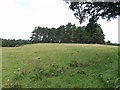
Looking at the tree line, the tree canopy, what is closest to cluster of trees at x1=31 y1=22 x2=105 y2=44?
the tree line

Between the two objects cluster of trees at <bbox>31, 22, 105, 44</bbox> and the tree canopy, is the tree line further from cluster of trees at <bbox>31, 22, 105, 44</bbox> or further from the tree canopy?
the tree canopy

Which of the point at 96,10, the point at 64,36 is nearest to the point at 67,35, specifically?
the point at 64,36

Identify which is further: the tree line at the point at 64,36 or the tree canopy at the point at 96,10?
the tree line at the point at 64,36

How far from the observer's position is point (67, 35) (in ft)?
276

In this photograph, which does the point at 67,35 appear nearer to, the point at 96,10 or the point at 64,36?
the point at 64,36

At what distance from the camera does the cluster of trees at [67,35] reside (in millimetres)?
74750

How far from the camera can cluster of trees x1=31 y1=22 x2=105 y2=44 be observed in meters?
74.8

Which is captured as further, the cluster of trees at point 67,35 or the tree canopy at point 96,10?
the cluster of trees at point 67,35

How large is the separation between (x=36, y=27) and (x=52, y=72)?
300 feet

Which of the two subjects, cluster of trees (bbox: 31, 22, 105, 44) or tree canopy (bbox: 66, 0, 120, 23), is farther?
cluster of trees (bbox: 31, 22, 105, 44)

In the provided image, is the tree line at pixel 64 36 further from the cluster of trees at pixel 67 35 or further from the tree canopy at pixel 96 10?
the tree canopy at pixel 96 10

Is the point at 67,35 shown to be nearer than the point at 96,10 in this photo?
No

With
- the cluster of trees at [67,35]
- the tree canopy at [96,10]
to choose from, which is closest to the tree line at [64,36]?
the cluster of trees at [67,35]

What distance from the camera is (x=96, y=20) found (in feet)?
63.1
